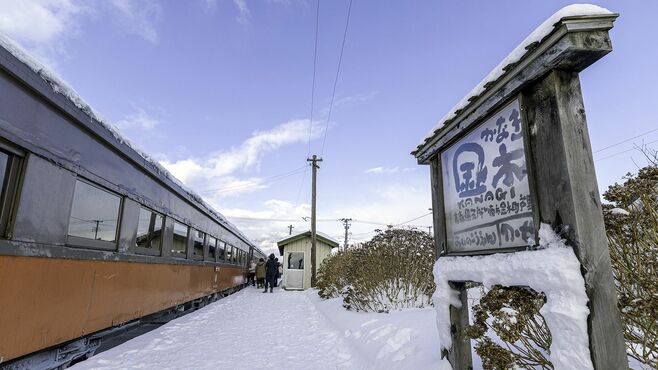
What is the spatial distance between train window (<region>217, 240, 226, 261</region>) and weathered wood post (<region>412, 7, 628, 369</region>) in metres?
9.56

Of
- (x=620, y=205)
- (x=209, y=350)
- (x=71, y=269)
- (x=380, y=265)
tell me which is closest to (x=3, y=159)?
(x=71, y=269)

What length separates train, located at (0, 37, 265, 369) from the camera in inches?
112

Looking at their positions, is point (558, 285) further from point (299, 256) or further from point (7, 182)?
point (299, 256)

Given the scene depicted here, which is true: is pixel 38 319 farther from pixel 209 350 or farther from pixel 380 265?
pixel 380 265

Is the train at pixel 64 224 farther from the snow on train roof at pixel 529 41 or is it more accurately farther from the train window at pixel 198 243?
the snow on train roof at pixel 529 41

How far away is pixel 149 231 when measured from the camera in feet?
19.0

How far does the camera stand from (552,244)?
1939 millimetres

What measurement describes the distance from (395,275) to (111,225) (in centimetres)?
503

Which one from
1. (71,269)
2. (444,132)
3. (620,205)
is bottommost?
(71,269)

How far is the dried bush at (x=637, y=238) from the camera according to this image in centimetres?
212

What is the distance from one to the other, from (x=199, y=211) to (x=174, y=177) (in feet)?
7.29

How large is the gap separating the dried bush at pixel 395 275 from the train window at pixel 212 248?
4574mm

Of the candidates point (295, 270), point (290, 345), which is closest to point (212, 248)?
point (290, 345)

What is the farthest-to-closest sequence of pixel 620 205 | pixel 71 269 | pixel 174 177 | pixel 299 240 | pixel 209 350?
1. pixel 299 240
2. pixel 174 177
3. pixel 209 350
4. pixel 71 269
5. pixel 620 205
